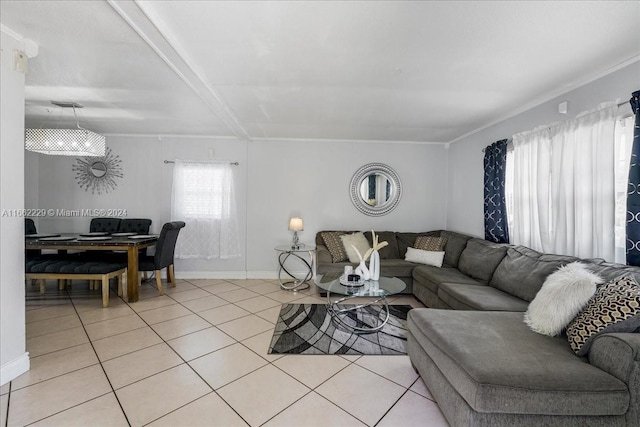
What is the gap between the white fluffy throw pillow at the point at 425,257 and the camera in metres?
3.67

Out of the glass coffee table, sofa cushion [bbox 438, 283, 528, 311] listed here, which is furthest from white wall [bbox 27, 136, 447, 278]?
sofa cushion [bbox 438, 283, 528, 311]

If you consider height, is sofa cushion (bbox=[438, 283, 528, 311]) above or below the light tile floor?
above

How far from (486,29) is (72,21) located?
8.44ft

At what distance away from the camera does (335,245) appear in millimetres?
3977

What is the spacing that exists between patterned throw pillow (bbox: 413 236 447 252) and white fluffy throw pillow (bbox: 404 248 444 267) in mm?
98

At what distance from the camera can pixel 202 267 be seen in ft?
14.5

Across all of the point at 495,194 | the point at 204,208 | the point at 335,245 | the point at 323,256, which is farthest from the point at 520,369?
the point at 204,208

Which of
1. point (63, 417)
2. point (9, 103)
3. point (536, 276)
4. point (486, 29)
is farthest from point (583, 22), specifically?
point (63, 417)

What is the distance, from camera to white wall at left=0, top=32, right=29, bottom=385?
1745 mm

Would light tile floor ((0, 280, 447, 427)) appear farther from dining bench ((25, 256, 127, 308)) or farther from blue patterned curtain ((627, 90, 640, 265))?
blue patterned curtain ((627, 90, 640, 265))

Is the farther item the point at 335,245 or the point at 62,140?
the point at 335,245

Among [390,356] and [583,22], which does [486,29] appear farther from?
[390,356]

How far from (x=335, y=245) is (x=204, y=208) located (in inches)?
88.9

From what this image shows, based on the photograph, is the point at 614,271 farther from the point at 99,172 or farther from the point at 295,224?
the point at 99,172
